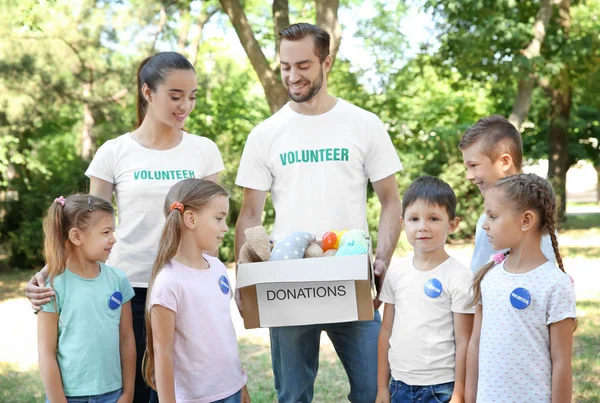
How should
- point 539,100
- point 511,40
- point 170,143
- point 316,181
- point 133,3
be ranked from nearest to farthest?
point 316,181 → point 170,143 → point 511,40 → point 133,3 → point 539,100

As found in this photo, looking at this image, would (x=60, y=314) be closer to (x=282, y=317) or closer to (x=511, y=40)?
(x=282, y=317)

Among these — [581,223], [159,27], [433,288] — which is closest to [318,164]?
[433,288]

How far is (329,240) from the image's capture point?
127 inches

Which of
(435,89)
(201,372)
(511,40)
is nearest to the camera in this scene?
(201,372)

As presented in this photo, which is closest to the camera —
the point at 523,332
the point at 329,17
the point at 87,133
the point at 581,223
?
the point at 523,332

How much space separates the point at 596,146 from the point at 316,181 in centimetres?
2153

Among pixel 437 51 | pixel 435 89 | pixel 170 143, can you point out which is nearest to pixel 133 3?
pixel 437 51

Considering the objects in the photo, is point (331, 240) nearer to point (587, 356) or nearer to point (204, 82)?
point (587, 356)

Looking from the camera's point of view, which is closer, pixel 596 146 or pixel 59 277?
pixel 59 277

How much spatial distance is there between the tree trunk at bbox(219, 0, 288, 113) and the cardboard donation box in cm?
806

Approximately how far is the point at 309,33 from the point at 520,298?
5.04 feet

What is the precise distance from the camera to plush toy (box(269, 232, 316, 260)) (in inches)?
122

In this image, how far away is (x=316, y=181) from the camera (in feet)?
11.2

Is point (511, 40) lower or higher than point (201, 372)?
higher
